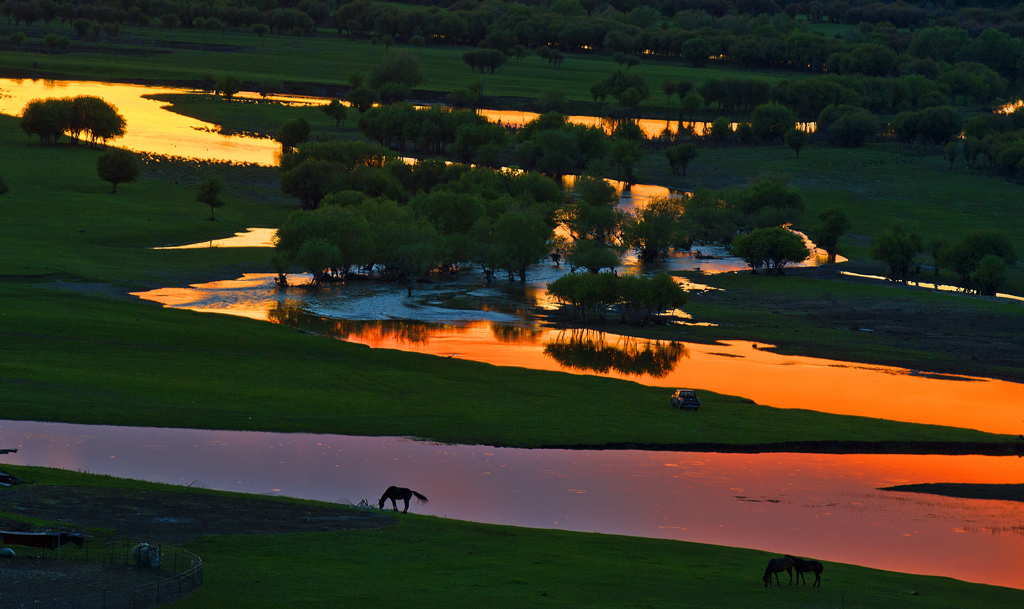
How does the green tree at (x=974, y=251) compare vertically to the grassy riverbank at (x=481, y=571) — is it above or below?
above

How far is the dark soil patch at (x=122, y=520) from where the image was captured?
91.6ft

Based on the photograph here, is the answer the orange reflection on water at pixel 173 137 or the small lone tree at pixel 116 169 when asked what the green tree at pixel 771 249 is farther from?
the orange reflection on water at pixel 173 137

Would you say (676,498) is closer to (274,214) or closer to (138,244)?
(138,244)

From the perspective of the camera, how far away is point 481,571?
1329 inches

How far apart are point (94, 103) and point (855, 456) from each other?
412 ft

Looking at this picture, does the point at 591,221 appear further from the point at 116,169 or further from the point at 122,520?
the point at 122,520

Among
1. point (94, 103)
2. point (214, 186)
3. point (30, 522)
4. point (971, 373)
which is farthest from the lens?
point (94, 103)

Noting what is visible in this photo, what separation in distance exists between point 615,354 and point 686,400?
55.7ft

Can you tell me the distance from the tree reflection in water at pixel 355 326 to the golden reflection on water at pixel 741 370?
0.24ft

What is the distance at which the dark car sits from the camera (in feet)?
205

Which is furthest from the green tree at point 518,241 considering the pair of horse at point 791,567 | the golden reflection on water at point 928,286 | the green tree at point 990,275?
the pair of horse at point 791,567

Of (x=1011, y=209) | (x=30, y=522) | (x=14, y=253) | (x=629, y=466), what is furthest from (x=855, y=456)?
(x=1011, y=209)

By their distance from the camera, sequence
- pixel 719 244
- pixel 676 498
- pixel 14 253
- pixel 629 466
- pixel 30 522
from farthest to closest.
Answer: pixel 719 244
pixel 14 253
pixel 629 466
pixel 676 498
pixel 30 522

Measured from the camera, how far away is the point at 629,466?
53.2 meters
